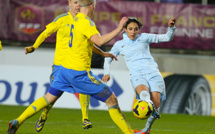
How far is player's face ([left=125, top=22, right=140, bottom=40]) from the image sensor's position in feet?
27.7

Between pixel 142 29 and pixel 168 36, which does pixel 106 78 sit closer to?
pixel 168 36

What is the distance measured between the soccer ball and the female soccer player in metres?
0.53

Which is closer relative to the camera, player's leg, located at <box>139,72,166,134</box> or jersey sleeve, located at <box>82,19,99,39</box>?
jersey sleeve, located at <box>82,19,99,39</box>

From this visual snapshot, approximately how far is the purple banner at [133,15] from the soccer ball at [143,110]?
937 centimetres

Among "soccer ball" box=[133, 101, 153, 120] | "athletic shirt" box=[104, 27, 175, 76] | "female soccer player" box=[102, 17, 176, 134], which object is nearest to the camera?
"soccer ball" box=[133, 101, 153, 120]

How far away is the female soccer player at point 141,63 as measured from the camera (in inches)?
322

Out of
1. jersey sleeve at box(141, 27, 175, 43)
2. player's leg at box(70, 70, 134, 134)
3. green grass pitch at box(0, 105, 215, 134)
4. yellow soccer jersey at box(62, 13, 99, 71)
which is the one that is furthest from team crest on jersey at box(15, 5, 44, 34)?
player's leg at box(70, 70, 134, 134)

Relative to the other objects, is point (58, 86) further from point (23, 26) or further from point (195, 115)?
point (23, 26)

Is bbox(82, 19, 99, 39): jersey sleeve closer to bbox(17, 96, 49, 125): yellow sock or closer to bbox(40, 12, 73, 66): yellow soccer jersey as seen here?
bbox(17, 96, 49, 125): yellow sock

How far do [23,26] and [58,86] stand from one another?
34.0 ft

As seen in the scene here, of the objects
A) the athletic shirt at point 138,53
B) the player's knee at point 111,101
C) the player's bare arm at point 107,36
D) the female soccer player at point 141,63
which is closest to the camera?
the player's bare arm at point 107,36

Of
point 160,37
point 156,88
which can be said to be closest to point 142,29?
point 160,37

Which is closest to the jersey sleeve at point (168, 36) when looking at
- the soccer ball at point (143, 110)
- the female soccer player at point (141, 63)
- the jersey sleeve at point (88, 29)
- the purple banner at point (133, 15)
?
the female soccer player at point (141, 63)

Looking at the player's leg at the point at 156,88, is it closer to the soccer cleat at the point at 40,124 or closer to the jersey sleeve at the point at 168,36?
the jersey sleeve at the point at 168,36
